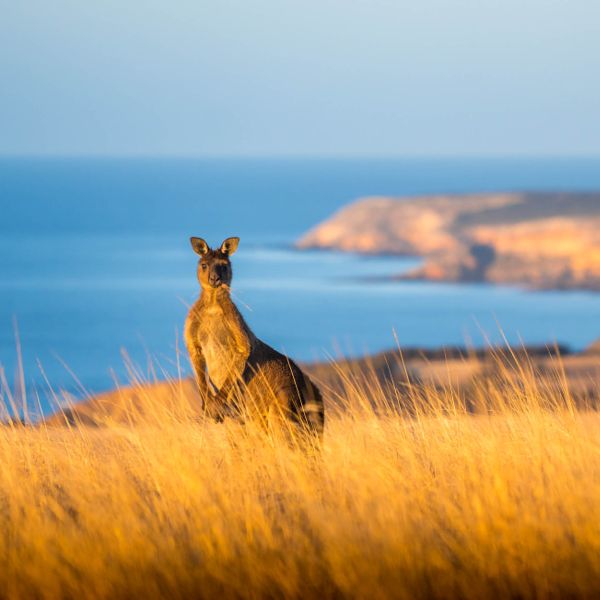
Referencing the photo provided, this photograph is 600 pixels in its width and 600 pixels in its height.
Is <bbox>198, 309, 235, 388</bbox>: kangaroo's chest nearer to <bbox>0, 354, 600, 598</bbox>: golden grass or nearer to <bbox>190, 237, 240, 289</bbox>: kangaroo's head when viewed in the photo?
<bbox>190, 237, 240, 289</bbox>: kangaroo's head

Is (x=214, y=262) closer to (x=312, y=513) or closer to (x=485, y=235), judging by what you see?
(x=312, y=513)

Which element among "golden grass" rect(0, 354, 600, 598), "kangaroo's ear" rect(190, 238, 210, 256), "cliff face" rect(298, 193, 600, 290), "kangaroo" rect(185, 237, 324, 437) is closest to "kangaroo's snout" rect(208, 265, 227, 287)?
"kangaroo" rect(185, 237, 324, 437)

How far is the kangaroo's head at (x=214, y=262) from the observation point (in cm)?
601

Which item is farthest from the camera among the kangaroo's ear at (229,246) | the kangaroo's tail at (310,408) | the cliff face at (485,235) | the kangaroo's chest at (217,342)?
the cliff face at (485,235)

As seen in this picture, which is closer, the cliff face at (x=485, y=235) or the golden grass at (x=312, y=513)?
the golden grass at (x=312, y=513)

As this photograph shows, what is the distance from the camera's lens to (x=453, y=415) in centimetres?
717

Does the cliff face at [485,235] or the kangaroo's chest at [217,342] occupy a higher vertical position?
the cliff face at [485,235]

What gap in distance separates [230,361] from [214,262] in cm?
50

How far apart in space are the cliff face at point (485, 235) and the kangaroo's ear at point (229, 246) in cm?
6584

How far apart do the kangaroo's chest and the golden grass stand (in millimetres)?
351

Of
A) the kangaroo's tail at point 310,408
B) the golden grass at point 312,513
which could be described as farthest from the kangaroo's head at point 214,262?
the golden grass at point 312,513

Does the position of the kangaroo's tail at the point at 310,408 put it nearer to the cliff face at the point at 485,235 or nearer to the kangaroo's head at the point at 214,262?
the kangaroo's head at the point at 214,262

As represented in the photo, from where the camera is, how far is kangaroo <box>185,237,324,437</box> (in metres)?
6.07

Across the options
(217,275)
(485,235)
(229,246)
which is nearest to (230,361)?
(217,275)
